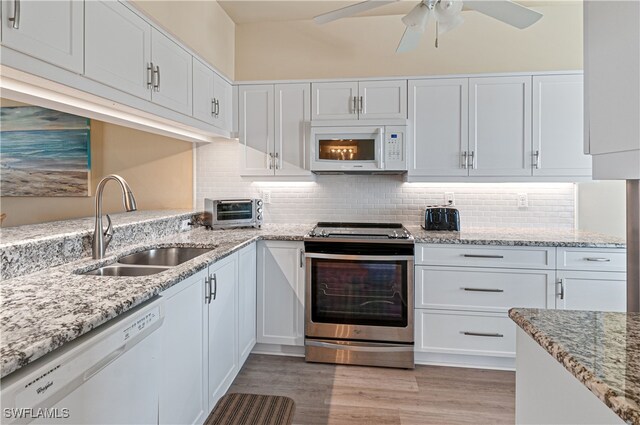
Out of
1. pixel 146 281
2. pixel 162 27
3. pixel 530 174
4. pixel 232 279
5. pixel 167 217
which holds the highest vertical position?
pixel 162 27

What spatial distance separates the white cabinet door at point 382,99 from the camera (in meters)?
2.95

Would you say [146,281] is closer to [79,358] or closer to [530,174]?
[79,358]

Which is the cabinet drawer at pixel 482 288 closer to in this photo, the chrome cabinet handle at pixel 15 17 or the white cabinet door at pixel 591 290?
the white cabinet door at pixel 591 290

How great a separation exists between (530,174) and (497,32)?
1.28m

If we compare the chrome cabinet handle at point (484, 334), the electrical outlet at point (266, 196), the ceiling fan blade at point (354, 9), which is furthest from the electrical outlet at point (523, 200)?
the electrical outlet at point (266, 196)

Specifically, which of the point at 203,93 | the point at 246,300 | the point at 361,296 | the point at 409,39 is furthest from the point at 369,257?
the point at 203,93

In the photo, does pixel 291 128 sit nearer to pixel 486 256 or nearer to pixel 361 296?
pixel 361 296

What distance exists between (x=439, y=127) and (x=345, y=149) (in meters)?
0.81

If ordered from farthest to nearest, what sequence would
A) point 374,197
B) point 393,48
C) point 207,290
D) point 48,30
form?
point 374,197 < point 393,48 < point 207,290 < point 48,30

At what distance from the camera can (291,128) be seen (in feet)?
10.1

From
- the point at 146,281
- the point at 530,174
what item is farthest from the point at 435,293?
the point at 146,281

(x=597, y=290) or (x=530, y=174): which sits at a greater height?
(x=530, y=174)

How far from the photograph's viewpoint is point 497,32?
9.91 ft

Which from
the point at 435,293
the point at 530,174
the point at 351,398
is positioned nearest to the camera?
the point at 351,398
